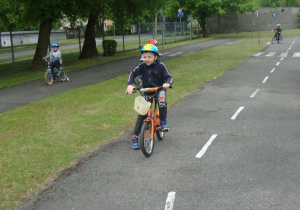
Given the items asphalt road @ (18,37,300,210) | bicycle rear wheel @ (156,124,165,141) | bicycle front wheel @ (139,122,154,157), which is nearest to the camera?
asphalt road @ (18,37,300,210)

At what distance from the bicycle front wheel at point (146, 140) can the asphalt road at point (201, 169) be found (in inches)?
5.8

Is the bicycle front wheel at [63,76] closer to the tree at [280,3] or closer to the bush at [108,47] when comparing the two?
the bush at [108,47]

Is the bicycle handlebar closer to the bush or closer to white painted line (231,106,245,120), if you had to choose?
white painted line (231,106,245,120)

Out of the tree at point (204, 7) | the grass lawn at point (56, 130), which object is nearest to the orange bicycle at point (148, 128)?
the grass lawn at point (56, 130)

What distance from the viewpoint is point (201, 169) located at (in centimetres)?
628

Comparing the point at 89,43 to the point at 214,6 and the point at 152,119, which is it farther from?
the point at 214,6

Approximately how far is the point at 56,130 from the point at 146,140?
2874 mm

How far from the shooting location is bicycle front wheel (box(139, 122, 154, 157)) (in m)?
6.59

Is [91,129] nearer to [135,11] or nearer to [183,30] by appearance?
[135,11]

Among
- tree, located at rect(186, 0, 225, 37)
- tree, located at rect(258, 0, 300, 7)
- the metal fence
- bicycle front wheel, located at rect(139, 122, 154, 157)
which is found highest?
tree, located at rect(258, 0, 300, 7)

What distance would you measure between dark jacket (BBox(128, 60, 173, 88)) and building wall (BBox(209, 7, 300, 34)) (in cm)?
6109

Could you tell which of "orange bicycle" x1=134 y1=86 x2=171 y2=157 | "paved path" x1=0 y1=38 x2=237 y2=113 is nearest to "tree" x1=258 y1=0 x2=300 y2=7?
"paved path" x1=0 y1=38 x2=237 y2=113

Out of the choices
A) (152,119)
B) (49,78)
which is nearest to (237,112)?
(152,119)

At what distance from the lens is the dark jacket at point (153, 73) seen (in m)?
7.12
